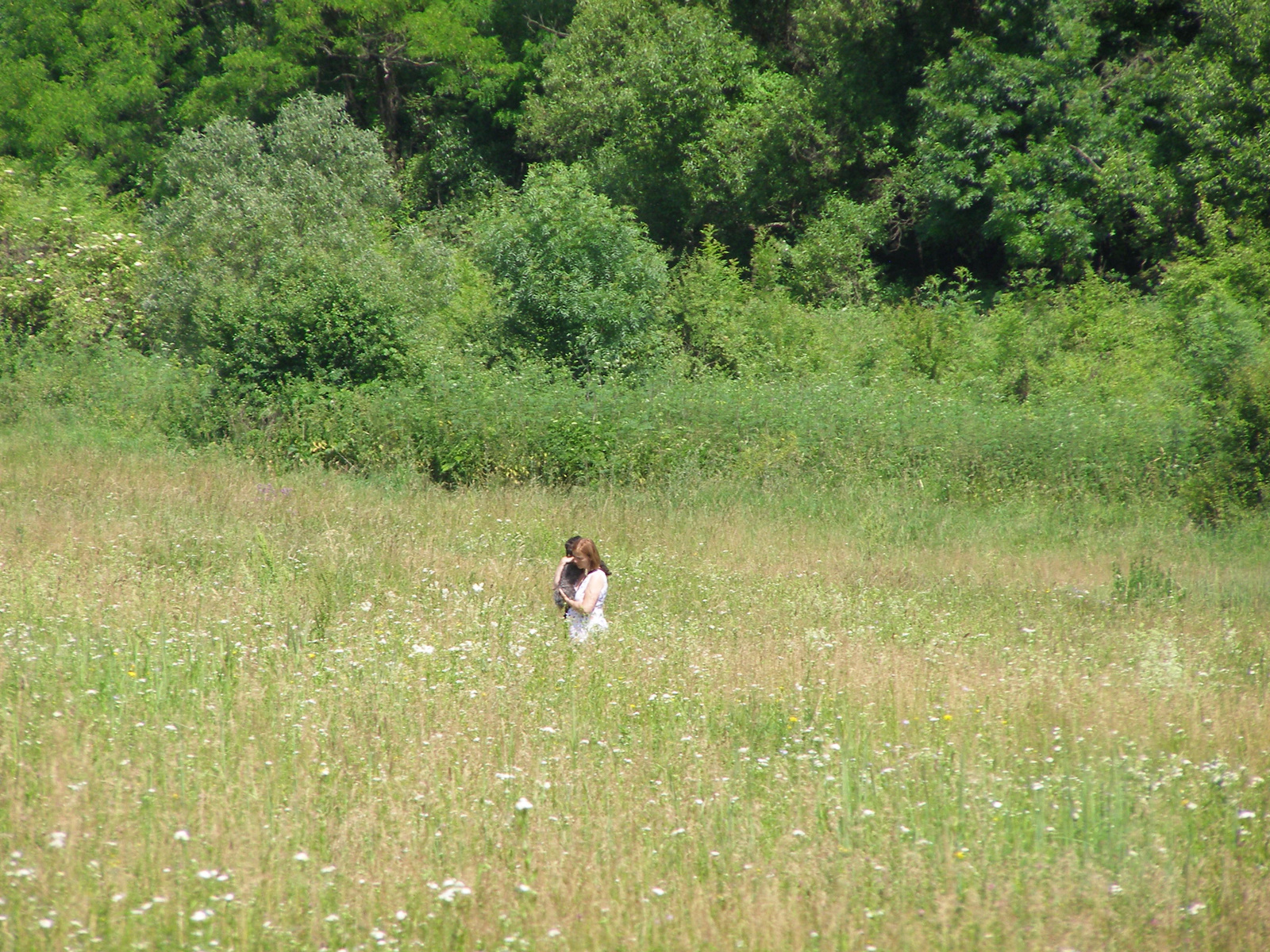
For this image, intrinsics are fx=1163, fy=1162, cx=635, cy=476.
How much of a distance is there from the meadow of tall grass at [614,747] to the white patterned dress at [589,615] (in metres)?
0.16

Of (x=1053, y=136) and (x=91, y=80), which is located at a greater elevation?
(x=91, y=80)

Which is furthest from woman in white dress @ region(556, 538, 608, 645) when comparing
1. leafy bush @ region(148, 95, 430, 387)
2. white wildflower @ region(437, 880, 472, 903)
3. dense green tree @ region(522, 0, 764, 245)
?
dense green tree @ region(522, 0, 764, 245)

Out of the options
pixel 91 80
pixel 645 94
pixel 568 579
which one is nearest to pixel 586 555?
pixel 568 579

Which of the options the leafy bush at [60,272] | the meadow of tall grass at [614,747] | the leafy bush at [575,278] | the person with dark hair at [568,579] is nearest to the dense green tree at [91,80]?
the leafy bush at [60,272]

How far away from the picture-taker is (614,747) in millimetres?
5789

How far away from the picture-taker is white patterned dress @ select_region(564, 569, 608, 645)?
781cm

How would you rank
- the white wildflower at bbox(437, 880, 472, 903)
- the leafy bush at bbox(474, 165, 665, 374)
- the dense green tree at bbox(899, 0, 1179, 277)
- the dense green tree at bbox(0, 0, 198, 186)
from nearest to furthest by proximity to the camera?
the white wildflower at bbox(437, 880, 472, 903), the leafy bush at bbox(474, 165, 665, 374), the dense green tree at bbox(899, 0, 1179, 277), the dense green tree at bbox(0, 0, 198, 186)

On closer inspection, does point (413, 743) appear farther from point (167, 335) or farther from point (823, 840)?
point (167, 335)

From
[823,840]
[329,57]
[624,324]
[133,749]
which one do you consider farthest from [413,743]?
[329,57]

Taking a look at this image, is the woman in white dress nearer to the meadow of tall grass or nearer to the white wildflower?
the meadow of tall grass

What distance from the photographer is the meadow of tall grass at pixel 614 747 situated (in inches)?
165

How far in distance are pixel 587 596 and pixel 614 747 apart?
213 cm

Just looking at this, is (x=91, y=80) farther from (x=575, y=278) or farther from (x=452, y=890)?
(x=452, y=890)

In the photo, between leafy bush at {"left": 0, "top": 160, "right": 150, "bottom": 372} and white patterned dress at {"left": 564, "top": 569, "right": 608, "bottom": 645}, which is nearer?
white patterned dress at {"left": 564, "top": 569, "right": 608, "bottom": 645}
